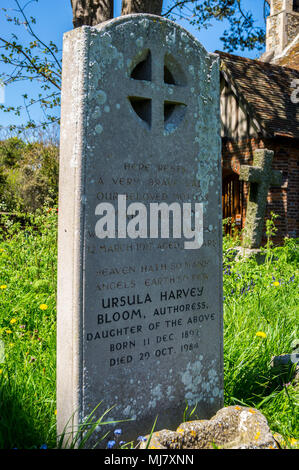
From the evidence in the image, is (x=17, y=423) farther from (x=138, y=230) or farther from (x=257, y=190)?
(x=257, y=190)

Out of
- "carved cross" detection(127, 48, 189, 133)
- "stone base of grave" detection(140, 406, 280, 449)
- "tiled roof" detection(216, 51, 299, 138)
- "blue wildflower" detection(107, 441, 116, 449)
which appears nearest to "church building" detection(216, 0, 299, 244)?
"tiled roof" detection(216, 51, 299, 138)

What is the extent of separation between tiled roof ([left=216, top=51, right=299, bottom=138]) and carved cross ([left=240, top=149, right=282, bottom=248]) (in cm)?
298

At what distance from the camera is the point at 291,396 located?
10.2 feet

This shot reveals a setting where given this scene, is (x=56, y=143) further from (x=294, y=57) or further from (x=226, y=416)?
(x=226, y=416)

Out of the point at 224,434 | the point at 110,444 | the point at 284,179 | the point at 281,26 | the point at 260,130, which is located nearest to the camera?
the point at 110,444

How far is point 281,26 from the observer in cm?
2208

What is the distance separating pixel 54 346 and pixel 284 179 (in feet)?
32.4

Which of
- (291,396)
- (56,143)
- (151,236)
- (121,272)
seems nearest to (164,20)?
(151,236)

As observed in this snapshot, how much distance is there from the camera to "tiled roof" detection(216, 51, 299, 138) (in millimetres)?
11781

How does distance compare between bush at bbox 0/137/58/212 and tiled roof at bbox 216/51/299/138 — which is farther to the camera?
bush at bbox 0/137/58/212

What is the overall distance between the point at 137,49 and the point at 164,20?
1.05 ft

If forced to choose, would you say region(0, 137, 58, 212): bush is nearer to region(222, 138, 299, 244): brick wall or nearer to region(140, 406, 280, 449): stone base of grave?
region(222, 138, 299, 244): brick wall

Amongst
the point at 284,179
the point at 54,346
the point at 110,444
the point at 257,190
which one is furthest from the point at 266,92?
A: the point at 110,444

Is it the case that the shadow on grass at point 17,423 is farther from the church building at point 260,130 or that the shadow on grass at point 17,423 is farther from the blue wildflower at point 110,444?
the church building at point 260,130
